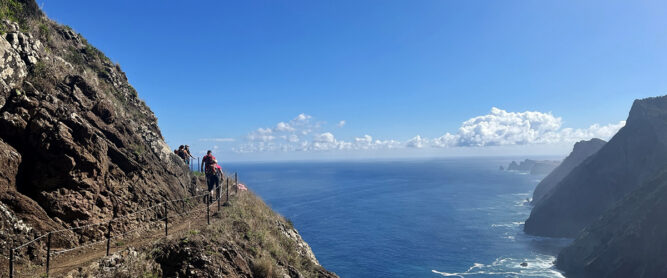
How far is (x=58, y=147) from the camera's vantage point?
11.1m

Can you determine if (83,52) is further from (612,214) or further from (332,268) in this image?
(612,214)

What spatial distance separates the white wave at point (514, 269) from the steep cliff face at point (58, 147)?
165ft

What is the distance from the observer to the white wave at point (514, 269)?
2003 inches

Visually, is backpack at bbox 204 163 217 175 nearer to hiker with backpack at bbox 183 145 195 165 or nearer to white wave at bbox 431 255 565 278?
hiker with backpack at bbox 183 145 195 165

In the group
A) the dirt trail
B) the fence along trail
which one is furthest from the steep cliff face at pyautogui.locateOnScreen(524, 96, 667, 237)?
the fence along trail

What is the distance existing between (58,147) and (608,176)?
106848 mm

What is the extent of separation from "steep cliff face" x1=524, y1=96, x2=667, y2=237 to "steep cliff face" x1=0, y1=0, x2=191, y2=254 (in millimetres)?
89975

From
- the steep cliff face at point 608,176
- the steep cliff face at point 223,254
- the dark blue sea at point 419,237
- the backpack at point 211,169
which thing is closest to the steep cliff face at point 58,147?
the backpack at point 211,169

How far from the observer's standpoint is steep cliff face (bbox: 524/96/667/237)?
2940 inches

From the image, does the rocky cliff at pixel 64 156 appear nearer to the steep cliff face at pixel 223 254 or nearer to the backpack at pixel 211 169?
the steep cliff face at pixel 223 254

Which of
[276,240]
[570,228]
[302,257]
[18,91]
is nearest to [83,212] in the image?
[18,91]

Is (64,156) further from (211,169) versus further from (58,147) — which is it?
(211,169)

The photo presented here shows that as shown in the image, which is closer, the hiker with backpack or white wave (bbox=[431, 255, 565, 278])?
the hiker with backpack

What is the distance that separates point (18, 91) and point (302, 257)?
48.7 feet
